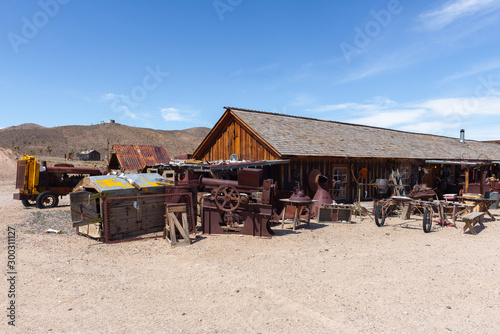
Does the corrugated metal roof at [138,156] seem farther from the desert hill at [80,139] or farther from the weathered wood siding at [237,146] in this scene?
the desert hill at [80,139]

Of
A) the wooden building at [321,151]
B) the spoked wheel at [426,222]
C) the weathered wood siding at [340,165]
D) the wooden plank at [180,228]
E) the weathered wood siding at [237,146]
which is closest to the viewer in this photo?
the wooden plank at [180,228]

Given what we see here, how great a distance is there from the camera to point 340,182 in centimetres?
1457

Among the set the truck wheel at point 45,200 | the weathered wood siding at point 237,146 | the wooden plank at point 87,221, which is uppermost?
the weathered wood siding at point 237,146

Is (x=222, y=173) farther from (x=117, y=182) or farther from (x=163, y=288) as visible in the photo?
(x=163, y=288)

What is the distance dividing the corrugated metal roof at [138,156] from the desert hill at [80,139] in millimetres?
49398

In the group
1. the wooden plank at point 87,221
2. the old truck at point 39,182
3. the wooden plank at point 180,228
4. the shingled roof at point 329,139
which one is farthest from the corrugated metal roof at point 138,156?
the wooden plank at point 180,228

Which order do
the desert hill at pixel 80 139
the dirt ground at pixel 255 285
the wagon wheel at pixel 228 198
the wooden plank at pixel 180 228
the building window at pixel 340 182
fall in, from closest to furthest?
the dirt ground at pixel 255 285 < the wooden plank at pixel 180 228 < the wagon wheel at pixel 228 198 < the building window at pixel 340 182 < the desert hill at pixel 80 139

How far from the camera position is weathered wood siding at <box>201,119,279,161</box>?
13.7 meters

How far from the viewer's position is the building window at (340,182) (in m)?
14.6

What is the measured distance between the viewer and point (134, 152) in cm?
2036

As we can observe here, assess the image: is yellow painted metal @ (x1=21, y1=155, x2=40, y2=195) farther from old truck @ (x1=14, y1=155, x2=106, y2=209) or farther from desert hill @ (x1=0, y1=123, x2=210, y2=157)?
desert hill @ (x1=0, y1=123, x2=210, y2=157)

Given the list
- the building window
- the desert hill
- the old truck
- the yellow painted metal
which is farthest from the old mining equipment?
the desert hill

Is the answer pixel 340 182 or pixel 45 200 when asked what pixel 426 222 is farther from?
pixel 45 200

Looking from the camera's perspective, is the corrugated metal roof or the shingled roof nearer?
the shingled roof
